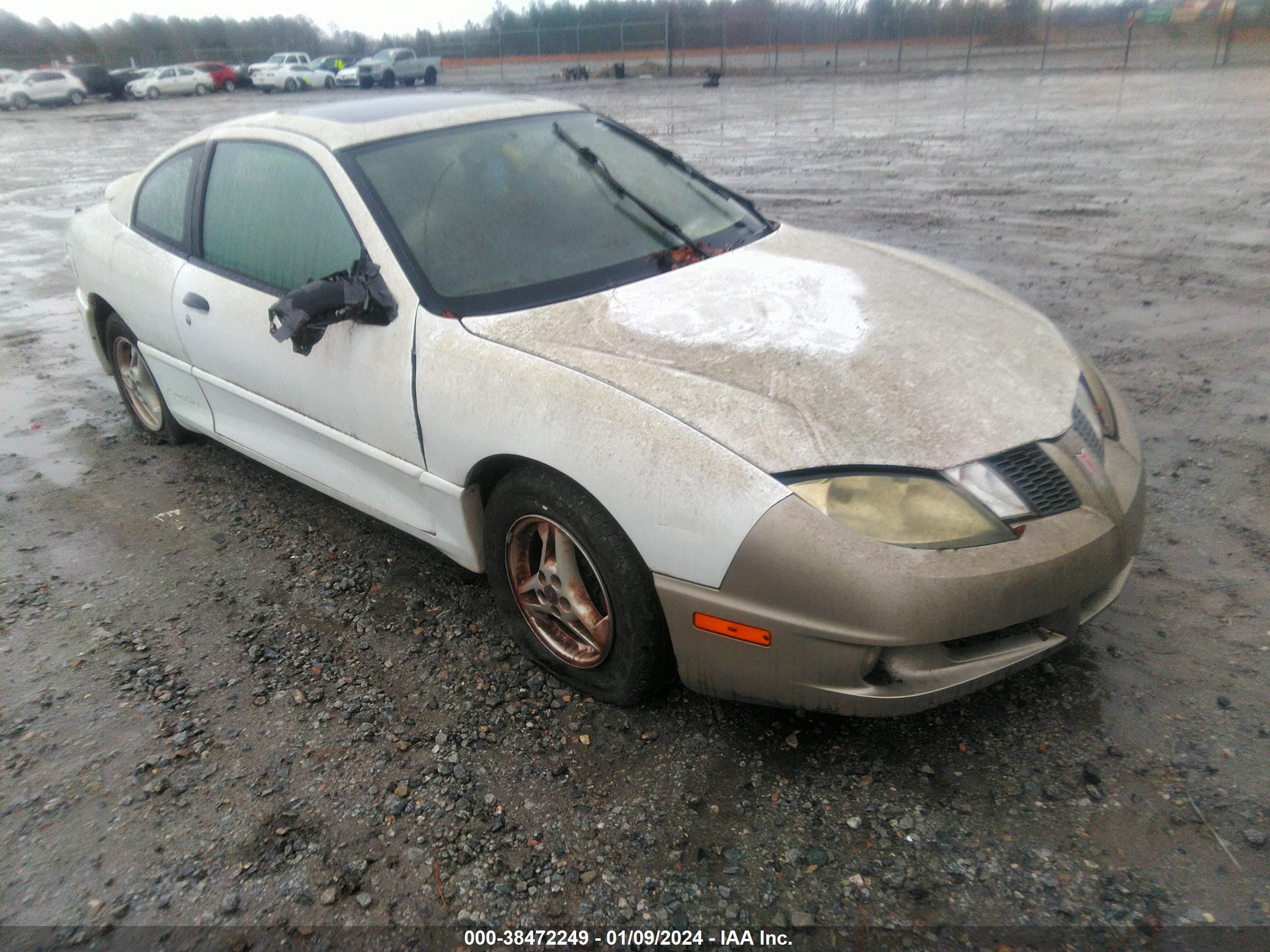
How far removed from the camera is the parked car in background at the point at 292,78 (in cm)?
3950

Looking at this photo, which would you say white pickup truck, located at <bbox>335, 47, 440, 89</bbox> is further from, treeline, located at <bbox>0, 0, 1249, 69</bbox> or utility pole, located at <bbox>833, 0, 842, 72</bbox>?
utility pole, located at <bbox>833, 0, 842, 72</bbox>

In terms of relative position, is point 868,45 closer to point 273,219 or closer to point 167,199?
point 167,199

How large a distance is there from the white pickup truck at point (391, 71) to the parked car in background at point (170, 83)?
6.13m

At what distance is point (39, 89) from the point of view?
117 feet

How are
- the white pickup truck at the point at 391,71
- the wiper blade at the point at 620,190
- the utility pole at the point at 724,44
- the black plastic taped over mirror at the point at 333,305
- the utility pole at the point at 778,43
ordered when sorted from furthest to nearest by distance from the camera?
the utility pole at the point at 724,44 < the white pickup truck at the point at 391,71 < the utility pole at the point at 778,43 < the wiper blade at the point at 620,190 < the black plastic taped over mirror at the point at 333,305

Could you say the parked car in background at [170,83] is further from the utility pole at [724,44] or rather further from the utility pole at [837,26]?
the utility pole at [837,26]

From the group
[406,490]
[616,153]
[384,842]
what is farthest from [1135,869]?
[616,153]

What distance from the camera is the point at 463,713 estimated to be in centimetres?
268

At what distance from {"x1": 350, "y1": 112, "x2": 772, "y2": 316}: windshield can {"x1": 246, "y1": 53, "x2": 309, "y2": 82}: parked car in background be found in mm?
42865

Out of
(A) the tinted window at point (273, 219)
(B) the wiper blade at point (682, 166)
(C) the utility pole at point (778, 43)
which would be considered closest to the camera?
(A) the tinted window at point (273, 219)

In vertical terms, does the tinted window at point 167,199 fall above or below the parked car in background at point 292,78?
below

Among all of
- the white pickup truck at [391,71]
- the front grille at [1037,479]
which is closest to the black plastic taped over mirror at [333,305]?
the front grille at [1037,479]

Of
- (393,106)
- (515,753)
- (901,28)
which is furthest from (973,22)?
(515,753)

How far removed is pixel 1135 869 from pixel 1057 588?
637 mm
